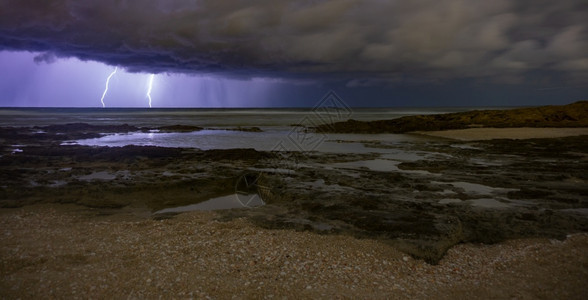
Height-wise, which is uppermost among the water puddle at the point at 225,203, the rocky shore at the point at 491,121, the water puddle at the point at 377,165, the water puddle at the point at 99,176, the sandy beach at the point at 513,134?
the rocky shore at the point at 491,121

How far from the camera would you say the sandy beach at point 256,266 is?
5195 mm

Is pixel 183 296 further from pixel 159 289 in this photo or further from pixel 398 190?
pixel 398 190

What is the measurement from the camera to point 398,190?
1173 centimetres

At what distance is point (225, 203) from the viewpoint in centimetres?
1069

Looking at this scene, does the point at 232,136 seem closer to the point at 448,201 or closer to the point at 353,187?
the point at 353,187

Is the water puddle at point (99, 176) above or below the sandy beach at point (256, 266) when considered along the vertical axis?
above

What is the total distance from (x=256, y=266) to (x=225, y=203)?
491 cm

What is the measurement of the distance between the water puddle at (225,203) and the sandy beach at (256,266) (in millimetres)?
2047

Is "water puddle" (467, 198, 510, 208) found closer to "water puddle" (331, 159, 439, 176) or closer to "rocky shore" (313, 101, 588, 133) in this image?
"water puddle" (331, 159, 439, 176)

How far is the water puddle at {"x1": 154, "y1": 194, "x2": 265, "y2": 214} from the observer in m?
9.99

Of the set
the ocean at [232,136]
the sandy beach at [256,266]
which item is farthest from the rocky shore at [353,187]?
the ocean at [232,136]

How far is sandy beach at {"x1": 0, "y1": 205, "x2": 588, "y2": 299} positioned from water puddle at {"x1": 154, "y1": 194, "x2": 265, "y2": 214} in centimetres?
205

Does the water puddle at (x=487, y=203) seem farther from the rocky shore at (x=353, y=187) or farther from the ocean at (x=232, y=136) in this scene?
the ocean at (x=232, y=136)

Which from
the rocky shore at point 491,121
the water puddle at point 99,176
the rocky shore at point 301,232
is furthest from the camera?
the rocky shore at point 491,121
